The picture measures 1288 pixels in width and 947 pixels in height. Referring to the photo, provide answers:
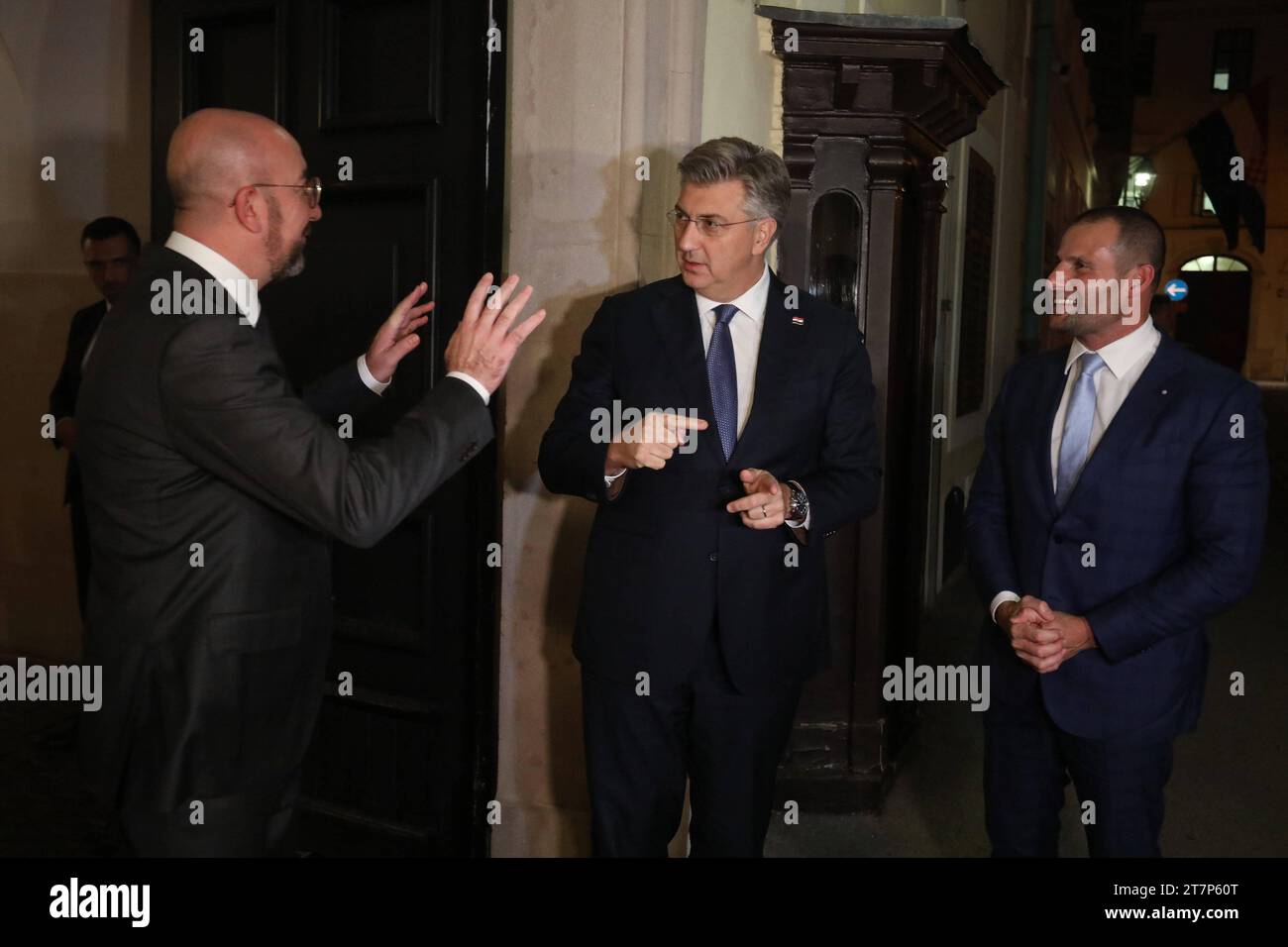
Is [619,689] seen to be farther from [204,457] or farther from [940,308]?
[940,308]

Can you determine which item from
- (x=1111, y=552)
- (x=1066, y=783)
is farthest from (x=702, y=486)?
(x=1066, y=783)

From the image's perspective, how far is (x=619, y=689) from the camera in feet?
9.13

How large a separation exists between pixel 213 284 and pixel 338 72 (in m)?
1.50

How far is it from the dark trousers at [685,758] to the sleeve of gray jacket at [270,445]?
0.91 metres

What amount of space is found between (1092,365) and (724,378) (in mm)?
890

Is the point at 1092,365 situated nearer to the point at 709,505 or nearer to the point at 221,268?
the point at 709,505

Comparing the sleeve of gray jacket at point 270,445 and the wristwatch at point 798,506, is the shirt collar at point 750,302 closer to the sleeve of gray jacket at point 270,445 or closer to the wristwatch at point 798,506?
the wristwatch at point 798,506

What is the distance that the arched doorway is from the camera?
34219mm

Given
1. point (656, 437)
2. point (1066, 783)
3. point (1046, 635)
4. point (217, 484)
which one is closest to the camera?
point (217, 484)

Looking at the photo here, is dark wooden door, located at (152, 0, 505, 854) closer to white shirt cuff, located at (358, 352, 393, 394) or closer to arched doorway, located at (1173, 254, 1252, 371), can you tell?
white shirt cuff, located at (358, 352, 393, 394)

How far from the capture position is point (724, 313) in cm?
281
